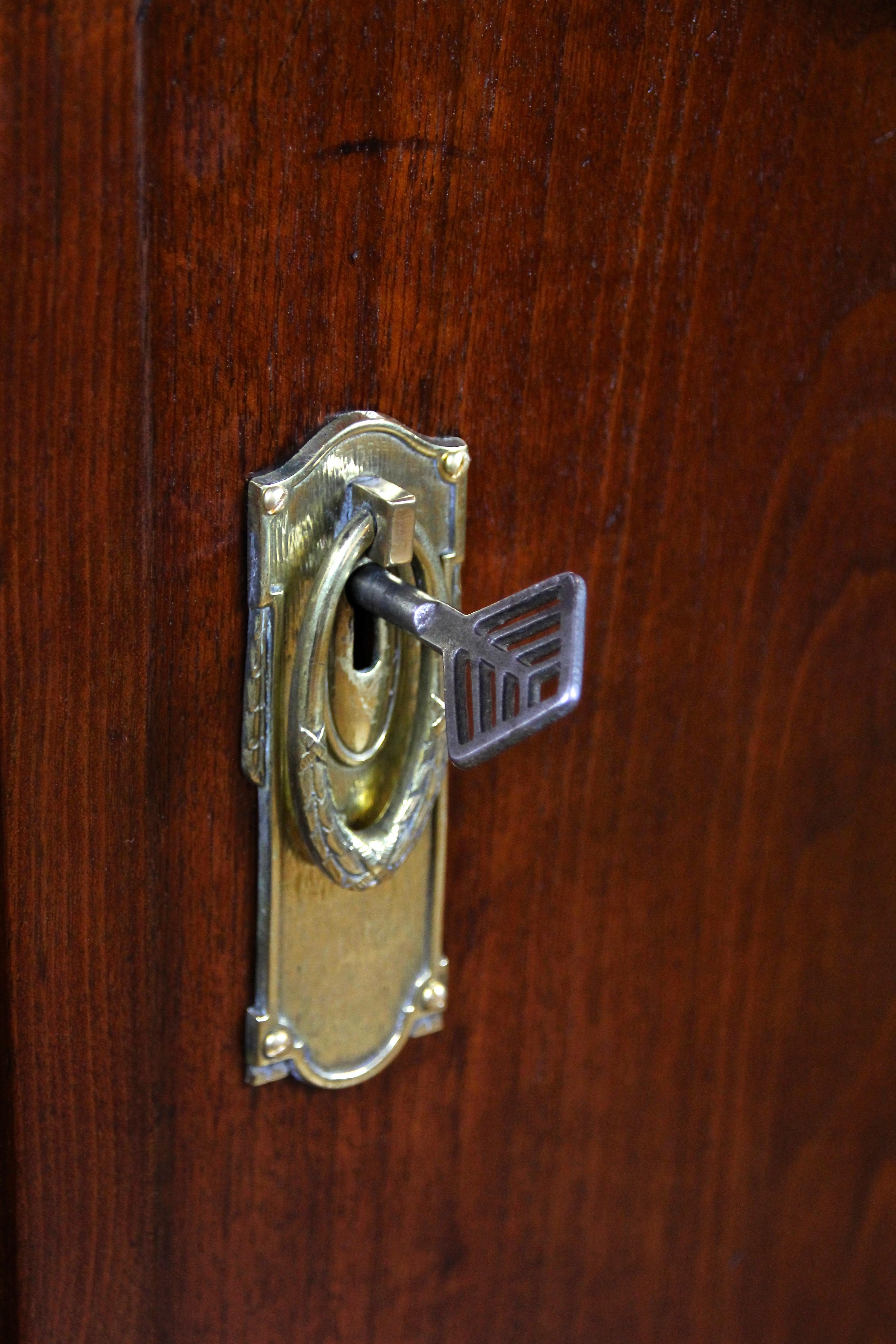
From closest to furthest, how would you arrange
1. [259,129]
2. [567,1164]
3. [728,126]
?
[259,129] → [728,126] → [567,1164]

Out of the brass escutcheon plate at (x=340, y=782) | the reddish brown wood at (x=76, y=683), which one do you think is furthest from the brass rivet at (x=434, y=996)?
the reddish brown wood at (x=76, y=683)

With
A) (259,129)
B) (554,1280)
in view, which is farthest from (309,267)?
(554,1280)

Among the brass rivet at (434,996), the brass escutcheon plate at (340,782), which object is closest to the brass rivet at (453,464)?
the brass escutcheon plate at (340,782)

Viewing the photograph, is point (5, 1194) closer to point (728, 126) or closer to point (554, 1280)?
point (554, 1280)

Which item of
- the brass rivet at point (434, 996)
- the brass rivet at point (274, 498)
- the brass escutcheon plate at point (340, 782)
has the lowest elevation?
the brass rivet at point (434, 996)

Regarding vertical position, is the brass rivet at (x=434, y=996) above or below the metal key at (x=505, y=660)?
below

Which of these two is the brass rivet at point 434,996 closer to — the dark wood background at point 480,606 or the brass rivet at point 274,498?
the dark wood background at point 480,606

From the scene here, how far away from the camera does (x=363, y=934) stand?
1.47 ft

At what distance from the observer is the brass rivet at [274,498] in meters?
0.38

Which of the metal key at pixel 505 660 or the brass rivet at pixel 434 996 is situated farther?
the brass rivet at pixel 434 996

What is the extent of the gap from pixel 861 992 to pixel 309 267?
0.42 meters

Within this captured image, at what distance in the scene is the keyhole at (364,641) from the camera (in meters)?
0.41

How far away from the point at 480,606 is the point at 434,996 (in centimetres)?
13

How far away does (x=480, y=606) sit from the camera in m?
0.45
